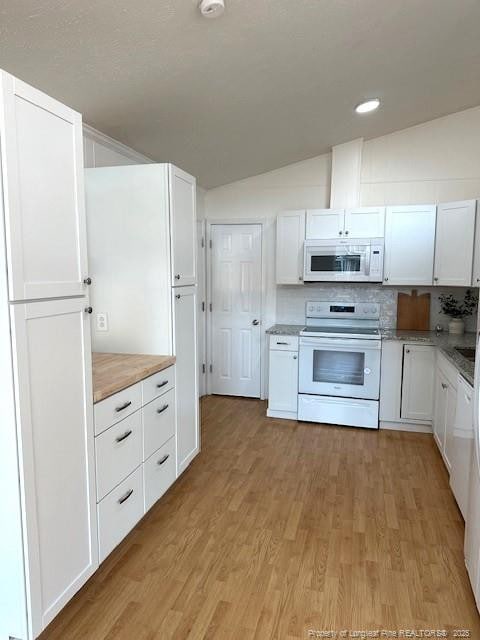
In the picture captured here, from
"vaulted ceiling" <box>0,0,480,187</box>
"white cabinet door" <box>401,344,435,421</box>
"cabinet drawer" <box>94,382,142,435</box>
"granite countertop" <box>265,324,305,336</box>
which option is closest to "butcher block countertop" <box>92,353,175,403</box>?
"cabinet drawer" <box>94,382,142,435</box>

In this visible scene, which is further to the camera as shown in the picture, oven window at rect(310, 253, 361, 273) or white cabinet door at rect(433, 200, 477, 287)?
oven window at rect(310, 253, 361, 273)

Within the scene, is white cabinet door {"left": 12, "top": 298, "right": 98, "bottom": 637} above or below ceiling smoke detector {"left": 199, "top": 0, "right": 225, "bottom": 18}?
below

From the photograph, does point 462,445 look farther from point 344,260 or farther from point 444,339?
point 344,260

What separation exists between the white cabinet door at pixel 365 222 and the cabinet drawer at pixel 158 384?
239cm

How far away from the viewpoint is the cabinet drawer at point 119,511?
1922 mm

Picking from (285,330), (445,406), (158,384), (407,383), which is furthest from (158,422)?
(407,383)

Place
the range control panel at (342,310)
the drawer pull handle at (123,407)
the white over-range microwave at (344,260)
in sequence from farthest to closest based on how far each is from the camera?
the range control panel at (342,310) < the white over-range microwave at (344,260) < the drawer pull handle at (123,407)

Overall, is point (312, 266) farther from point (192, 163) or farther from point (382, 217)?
point (192, 163)

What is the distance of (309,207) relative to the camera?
4562 millimetres

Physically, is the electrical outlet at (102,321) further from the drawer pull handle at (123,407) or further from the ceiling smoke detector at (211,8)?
the ceiling smoke detector at (211,8)

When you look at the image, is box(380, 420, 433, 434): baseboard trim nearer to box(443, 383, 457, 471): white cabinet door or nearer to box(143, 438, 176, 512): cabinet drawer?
box(443, 383, 457, 471): white cabinet door

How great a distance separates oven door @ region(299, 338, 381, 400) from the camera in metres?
3.84

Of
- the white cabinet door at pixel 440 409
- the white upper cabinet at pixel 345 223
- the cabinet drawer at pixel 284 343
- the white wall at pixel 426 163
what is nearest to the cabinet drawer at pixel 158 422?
the cabinet drawer at pixel 284 343

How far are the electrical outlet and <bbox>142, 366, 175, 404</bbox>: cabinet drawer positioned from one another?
519 millimetres
